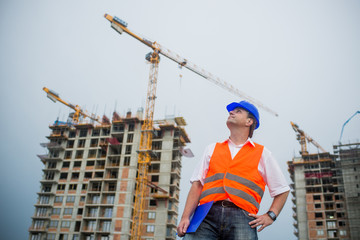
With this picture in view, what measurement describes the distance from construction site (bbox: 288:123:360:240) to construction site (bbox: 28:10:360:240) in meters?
0.19

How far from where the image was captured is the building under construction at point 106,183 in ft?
189

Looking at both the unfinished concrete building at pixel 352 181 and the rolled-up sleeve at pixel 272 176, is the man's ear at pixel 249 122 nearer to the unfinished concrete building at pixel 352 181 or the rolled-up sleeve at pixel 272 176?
the rolled-up sleeve at pixel 272 176

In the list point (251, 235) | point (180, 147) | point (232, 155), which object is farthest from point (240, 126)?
point (180, 147)

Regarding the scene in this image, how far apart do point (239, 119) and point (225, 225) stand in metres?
1.31

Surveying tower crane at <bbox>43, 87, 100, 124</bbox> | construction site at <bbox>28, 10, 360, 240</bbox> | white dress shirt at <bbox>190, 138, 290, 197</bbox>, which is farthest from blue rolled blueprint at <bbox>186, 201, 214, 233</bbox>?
tower crane at <bbox>43, 87, 100, 124</bbox>

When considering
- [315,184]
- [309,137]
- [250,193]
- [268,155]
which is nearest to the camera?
[250,193]

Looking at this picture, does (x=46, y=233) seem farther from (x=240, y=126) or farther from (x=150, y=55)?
(x=240, y=126)

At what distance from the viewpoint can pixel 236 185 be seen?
3533mm

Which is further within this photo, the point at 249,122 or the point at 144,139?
the point at 144,139

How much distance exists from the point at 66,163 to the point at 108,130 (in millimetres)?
10678

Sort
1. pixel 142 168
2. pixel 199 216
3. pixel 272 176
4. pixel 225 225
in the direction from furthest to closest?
pixel 142 168 → pixel 272 176 → pixel 199 216 → pixel 225 225

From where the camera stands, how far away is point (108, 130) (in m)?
70.5

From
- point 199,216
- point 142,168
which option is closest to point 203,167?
point 199,216

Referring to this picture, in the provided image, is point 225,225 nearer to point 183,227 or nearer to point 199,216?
point 199,216
